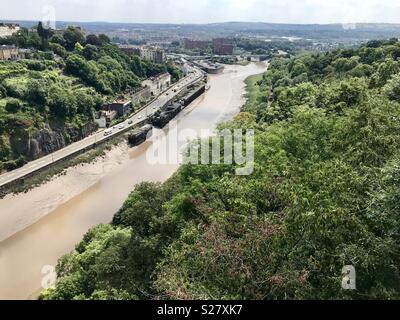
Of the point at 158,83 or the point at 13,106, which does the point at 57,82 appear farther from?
the point at 158,83

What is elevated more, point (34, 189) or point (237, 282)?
point (237, 282)

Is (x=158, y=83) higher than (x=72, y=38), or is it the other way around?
(x=72, y=38)

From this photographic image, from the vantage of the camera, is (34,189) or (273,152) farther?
(34,189)

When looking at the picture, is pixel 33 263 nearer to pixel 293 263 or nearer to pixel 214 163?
pixel 214 163

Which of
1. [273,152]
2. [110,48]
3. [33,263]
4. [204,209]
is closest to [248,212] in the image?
[204,209]

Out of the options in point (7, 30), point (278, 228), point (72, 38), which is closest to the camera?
point (278, 228)

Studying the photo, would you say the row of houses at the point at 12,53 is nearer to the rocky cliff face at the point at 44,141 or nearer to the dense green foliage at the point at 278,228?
the rocky cliff face at the point at 44,141

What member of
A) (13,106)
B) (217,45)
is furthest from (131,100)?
(217,45)

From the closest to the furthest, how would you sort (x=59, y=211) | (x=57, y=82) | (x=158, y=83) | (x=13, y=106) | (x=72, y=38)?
(x=59, y=211)
(x=13, y=106)
(x=57, y=82)
(x=72, y=38)
(x=158, y=83)
